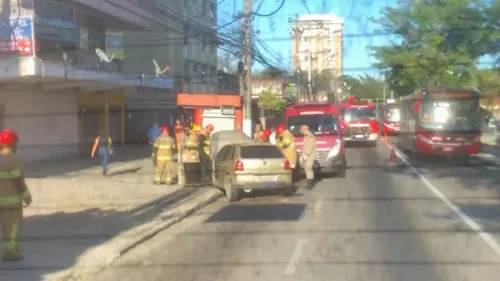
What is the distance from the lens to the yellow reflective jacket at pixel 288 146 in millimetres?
19969

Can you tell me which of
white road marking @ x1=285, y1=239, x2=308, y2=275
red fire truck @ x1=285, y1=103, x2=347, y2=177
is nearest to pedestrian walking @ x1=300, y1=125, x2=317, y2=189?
red fire truck @ x1=285, y1=103, x2=347, y2=177

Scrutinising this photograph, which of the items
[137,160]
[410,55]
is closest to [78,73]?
[137,160]

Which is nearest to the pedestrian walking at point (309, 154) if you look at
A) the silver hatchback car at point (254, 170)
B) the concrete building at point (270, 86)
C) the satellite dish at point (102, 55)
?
the silver hatchback car at point (254, 170)

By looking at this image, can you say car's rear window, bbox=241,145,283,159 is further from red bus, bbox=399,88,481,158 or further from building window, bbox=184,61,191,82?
building window, bbox=184,61,191,82

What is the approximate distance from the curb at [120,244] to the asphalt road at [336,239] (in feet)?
0.51

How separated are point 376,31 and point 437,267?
263 inches

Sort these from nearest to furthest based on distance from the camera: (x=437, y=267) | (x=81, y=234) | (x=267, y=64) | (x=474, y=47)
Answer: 1. (x=437, y=267)
2. (x=81, y=234)
3. (x=474, y=47)
4. (x=267, y=64)

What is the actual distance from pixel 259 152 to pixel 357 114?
21225 millimetres

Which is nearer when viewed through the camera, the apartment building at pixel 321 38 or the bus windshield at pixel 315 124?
the apartment building at pixel 321 38

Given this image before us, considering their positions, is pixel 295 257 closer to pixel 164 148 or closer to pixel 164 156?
pixel 164 156

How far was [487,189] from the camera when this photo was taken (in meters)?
18.2

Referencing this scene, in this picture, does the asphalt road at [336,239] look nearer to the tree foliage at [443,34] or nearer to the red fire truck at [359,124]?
the tree foliage at [443,34]

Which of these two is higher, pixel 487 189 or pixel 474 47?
pixel 474 47

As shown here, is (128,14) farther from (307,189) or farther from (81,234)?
(81,234)
